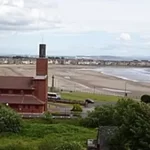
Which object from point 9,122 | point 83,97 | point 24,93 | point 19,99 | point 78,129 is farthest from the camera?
point 83,97

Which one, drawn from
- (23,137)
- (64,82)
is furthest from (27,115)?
(64,82)

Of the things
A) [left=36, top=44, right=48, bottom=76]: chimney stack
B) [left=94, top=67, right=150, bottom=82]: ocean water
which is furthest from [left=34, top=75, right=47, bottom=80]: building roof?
[left=94, top=67, right=150, bottom=82]: ocean water

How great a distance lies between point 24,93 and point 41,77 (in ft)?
9.54

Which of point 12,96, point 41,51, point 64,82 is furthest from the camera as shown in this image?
point 64,82

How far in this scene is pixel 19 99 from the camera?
48.2 m

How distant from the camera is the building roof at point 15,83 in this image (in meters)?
49.0

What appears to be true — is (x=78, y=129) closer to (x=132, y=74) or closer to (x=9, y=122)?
(x=9, y=122)

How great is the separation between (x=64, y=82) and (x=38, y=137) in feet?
160

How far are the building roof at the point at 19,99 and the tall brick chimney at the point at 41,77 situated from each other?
2.63ft

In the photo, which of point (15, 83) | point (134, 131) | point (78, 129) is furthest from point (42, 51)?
point (134, 131)

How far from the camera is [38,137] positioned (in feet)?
124

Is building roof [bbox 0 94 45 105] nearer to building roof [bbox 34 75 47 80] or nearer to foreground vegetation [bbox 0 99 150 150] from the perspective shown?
building roof [bbox 34 75 47 80]

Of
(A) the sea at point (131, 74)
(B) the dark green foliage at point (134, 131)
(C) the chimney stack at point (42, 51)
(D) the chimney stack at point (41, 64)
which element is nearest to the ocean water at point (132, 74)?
(A) the sea at point (131, 74)

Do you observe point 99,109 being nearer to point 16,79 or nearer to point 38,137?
point 38,137
